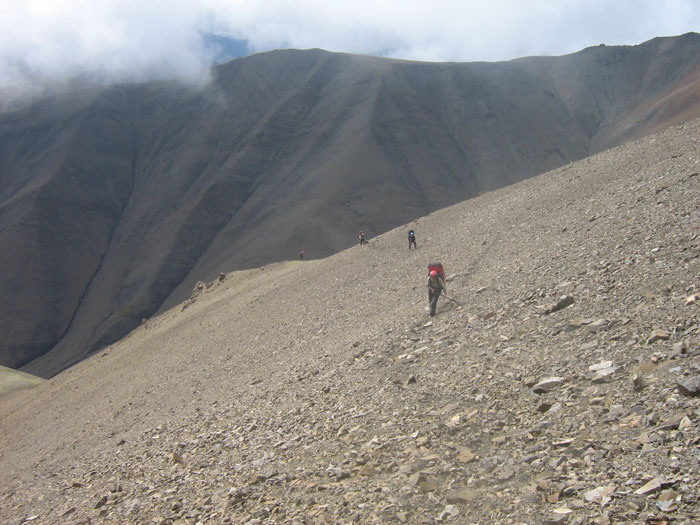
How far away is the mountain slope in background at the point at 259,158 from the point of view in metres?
70.3

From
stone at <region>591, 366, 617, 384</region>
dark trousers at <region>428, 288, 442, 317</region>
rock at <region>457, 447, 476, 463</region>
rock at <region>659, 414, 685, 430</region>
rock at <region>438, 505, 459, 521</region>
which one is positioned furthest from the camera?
dark trousers at <region>428, 288, 442, 317</region>

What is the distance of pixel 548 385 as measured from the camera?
6.95 meters

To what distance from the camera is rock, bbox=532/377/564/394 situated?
691cm

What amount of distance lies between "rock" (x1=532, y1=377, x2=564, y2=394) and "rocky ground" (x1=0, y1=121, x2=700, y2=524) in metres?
0.03

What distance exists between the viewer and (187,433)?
1103cm

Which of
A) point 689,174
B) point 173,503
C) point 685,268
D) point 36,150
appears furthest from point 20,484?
point 36,150

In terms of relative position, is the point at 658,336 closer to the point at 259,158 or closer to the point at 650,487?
the point at 650,487

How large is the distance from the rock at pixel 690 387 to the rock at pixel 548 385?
1465 mm

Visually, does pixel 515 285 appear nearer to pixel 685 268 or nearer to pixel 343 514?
pixel 685 268

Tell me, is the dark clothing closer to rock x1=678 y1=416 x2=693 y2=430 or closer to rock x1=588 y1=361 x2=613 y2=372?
rock x1=588 y1=361 x2=613 y2=372

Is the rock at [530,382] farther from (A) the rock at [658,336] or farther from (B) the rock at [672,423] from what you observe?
(B) the rock at [672,423]

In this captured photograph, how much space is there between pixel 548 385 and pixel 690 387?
5.63 ft

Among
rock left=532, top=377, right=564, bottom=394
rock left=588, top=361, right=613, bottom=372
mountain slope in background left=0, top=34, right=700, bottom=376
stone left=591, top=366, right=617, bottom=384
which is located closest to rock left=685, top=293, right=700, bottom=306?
rock left=588, top=361, right=613, bottom=372

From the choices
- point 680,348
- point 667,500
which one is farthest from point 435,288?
point 667,500
